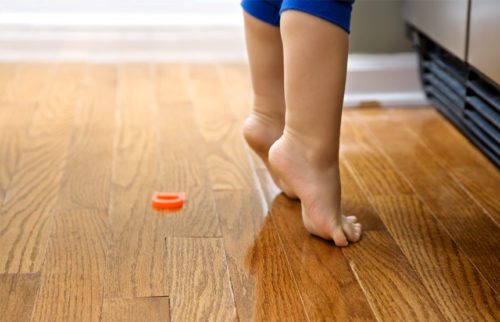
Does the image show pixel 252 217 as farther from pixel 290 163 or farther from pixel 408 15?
pixel 408 15

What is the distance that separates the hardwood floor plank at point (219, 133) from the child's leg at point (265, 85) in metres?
0.10

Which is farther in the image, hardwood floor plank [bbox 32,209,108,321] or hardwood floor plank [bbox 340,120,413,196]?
hardwood floor plank [bbox 340,120,413,196]

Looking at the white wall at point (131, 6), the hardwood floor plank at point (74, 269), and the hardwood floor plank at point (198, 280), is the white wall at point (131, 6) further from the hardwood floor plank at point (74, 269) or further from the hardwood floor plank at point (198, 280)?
the hardwood floor plank at point (198, 280)

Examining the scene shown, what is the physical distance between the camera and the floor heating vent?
64.0 inches

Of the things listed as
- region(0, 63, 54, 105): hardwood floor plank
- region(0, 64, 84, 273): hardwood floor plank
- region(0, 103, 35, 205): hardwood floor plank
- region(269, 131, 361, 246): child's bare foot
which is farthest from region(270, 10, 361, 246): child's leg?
region(0, 63, 54, 105): hardwood floor plank

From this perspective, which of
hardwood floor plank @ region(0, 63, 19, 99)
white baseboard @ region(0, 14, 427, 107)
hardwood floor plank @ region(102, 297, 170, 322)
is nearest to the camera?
hardwood floor plank @ region(102, 297, 170, 322)

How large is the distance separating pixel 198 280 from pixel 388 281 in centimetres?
26

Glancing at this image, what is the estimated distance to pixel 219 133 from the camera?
1.81 meters

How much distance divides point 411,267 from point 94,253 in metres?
0.46

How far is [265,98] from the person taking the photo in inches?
56.3

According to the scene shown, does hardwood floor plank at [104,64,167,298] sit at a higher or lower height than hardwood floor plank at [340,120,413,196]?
higher

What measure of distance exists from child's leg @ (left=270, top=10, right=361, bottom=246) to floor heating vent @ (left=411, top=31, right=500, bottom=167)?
46 cm

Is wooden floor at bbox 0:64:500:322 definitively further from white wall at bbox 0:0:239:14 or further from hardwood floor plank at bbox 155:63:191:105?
white wall at bbox 0:0:239:14

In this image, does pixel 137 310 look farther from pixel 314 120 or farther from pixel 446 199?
pixel 446 199
